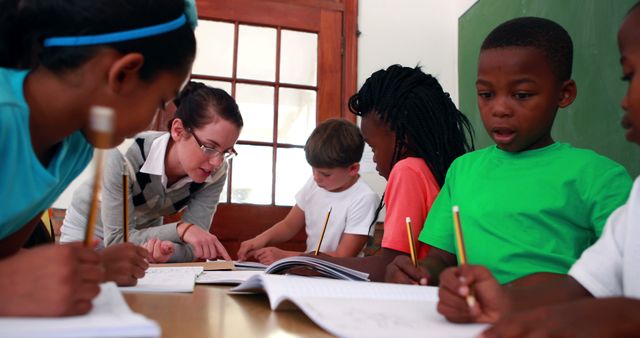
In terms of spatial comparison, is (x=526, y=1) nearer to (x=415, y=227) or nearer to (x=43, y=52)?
(x=415, y=227)

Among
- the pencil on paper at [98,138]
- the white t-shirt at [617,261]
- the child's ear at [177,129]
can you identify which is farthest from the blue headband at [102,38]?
the child's ear at [177,129]

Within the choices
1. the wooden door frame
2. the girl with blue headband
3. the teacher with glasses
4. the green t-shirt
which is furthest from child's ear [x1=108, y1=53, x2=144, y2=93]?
the wooden door frame

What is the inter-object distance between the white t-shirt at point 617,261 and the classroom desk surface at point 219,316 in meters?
0.36

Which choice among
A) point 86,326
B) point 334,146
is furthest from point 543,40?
point 334,146

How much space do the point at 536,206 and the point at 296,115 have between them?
2.12 metres

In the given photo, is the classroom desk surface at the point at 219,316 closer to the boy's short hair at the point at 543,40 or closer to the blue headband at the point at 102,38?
the blue headband at the point at 102,38

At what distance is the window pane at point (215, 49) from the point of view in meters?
2.79

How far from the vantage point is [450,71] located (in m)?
2.96

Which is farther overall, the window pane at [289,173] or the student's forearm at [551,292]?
the window pane at [289,173]

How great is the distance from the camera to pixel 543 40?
0.95 metres

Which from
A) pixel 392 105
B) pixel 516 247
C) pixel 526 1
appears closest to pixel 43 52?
pixel 516 247

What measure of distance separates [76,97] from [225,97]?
42.7 inches

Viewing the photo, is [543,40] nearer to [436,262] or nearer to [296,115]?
[436,262]

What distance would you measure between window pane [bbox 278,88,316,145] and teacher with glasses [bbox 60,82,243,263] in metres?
1.02
